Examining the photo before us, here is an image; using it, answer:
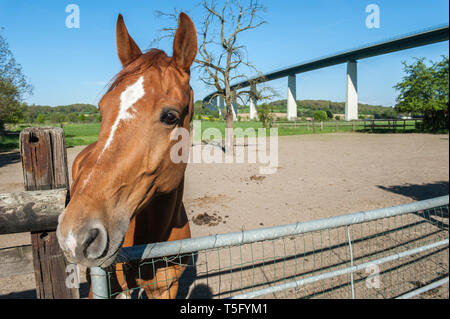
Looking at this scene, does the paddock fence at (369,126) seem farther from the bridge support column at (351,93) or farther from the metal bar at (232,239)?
the metal bar at (232,239)

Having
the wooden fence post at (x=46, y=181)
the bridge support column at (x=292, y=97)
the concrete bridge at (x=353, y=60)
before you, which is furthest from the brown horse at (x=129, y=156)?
the bridge support column at (x=292, y=97)

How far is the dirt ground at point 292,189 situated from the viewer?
5301 millimetres

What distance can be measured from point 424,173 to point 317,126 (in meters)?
25.7

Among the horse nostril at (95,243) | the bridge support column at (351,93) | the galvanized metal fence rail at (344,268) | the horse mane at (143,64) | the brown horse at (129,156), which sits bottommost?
the galvanized metal fence rail at (344,268)

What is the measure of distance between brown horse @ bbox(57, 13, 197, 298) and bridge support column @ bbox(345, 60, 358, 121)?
48.5 metres

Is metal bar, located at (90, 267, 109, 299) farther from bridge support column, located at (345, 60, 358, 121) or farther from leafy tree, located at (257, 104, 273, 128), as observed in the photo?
bridge support column, located at (345, 60, 358, 121)

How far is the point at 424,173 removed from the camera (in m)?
8.78

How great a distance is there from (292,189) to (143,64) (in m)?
6.82

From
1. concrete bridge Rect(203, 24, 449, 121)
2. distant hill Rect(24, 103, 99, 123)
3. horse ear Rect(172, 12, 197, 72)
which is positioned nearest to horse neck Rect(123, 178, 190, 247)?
horse ear Rect(172, 12, 197, 72)

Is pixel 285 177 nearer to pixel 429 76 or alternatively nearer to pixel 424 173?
pixel 424 173

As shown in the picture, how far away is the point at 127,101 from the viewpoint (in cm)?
120

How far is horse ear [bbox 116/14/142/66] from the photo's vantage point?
5.27 ft

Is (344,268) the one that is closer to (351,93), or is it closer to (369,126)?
(369,126)
